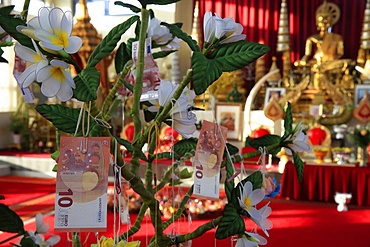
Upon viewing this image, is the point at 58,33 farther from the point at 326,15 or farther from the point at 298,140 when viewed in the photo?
the point at 326,15

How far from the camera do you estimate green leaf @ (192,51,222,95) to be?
72cm

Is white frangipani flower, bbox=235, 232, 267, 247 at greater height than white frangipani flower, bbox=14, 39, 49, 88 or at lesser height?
lesser

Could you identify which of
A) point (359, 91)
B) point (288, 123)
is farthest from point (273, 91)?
point (288, 123)

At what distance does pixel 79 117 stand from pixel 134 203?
3968 mm

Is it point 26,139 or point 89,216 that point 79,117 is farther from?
point 26,139

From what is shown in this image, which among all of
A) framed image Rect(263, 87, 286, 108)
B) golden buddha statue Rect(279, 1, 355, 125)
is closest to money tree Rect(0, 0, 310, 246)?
golden buddha statue Rect(279, 1, 355, 125)

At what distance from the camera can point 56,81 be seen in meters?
0.75

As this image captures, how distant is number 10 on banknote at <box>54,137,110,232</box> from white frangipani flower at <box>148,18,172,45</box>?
301 millimetres

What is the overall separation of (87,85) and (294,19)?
9889mm

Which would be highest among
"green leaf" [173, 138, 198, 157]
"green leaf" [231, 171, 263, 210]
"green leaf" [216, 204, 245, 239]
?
"green leaf" [173, 138, 198, 157]

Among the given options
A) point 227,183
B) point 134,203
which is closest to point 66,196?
point 227,183

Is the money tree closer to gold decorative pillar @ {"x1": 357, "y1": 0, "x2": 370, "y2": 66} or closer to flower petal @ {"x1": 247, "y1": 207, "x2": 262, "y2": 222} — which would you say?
flower petal @ {"x1": 247, "y1": 207, "x2": 262, "y2": 222}

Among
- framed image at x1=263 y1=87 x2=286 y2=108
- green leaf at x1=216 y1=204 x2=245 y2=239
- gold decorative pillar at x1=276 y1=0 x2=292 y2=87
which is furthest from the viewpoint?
gold decorative pillar at x1=276 y1=0 x2=292 y2=87

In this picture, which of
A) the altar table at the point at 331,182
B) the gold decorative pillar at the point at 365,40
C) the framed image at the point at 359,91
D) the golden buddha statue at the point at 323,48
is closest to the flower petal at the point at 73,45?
the altar table at the point at 331,182
